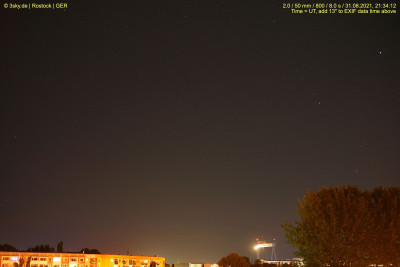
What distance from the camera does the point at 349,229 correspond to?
108 ft

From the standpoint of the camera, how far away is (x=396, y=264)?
35062mm

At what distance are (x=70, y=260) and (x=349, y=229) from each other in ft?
225

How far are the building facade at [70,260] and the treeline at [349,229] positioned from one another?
55.3 meters

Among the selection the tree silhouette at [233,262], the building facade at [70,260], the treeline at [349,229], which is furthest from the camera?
the tree silhouette at [233,262]

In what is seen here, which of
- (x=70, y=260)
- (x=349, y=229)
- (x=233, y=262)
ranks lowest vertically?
(x=233, y=262)

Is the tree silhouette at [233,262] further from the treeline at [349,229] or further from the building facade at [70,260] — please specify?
the treeline at [349,229]

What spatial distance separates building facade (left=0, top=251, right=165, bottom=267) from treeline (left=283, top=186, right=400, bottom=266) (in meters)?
55.3

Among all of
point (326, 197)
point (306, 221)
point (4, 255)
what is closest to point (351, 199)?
point (326, 197)

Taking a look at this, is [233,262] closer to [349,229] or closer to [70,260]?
[70,260]

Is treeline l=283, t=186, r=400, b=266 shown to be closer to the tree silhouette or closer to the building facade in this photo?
the tree silhouette

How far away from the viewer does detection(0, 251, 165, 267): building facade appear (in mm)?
76812

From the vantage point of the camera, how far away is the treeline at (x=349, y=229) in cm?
3284

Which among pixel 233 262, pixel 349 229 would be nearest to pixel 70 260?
pixel 233 262

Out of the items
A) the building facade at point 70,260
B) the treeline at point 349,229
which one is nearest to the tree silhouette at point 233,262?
the building facade at point 70,260
